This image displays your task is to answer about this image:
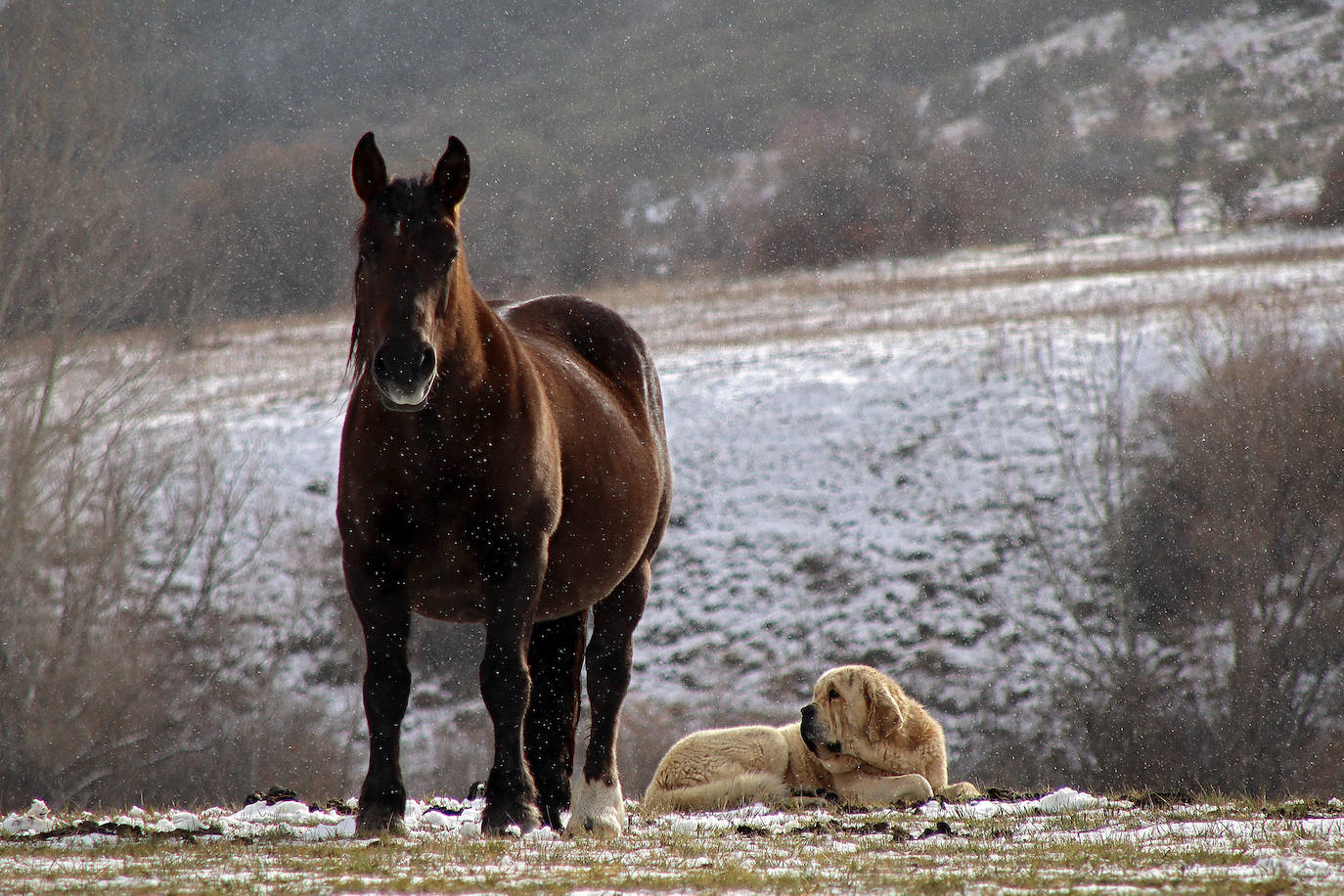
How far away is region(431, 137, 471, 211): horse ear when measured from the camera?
4438 millimetres

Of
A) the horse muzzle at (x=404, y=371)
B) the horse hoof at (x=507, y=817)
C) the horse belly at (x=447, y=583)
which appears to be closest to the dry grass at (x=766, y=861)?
the horse hoof at (x=507, y=817)

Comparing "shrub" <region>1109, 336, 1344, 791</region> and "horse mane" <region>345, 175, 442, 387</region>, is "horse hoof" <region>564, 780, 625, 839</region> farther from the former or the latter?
"shrub" <region>1109, 336, 1344, 791</region>

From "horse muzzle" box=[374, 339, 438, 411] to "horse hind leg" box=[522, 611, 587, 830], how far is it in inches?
93.0

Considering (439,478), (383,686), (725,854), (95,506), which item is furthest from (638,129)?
(725,854)

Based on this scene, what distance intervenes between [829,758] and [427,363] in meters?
4.85

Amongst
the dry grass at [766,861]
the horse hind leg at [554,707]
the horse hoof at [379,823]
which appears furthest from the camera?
the horse hind leg at [554,707]

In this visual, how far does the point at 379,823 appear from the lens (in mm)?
4465

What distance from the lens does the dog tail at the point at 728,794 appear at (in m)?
7.29

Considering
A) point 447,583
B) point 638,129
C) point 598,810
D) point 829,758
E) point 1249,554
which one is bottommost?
point 829,758

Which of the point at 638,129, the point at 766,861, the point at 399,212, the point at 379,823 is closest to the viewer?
the point at 766,861

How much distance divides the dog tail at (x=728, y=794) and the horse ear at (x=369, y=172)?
14.5 feet

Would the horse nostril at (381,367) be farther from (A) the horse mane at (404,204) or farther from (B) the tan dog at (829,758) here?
(B) the tan dog at (829,758)

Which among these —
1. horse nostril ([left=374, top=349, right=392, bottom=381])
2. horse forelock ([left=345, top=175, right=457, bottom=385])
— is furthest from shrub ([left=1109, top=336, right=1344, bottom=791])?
horse nostril ([left=374, top=349, right=392, bottom=381])

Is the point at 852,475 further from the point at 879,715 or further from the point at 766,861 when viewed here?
the point at 766,861
